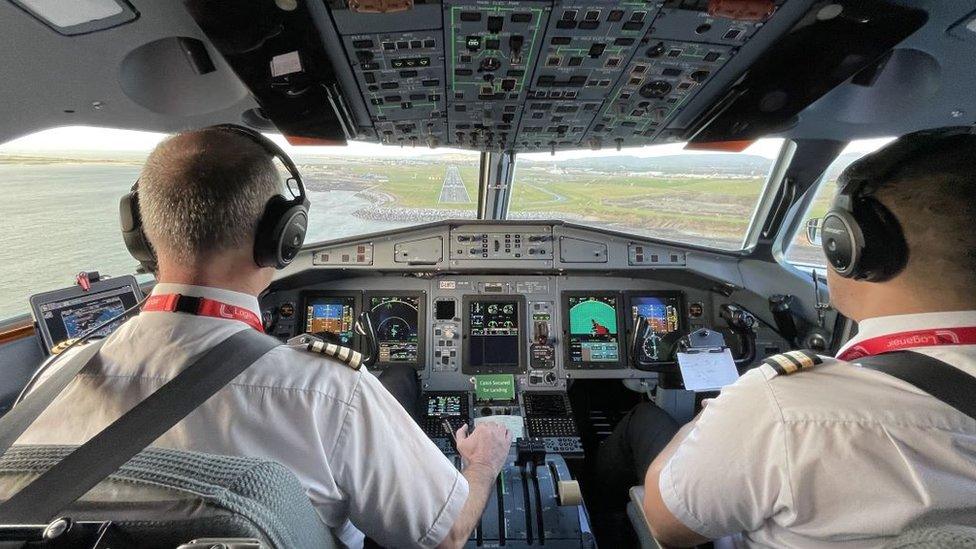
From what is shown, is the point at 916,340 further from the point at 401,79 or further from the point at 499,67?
the point at 401,79

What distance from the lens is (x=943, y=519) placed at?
29.8 inches

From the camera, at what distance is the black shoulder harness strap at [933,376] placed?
780mm

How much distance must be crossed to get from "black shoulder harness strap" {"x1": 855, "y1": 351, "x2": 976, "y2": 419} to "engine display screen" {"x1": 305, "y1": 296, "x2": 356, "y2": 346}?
289 centimetres

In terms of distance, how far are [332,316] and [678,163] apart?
242 centimetres

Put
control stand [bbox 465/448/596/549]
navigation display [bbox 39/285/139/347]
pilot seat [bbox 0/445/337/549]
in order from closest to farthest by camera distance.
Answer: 1. pilot seat [bbox 0/445/337/549]
2. control stand [bbox 465/448/596/549]
3. navigation display [bbox 39/285/139/347]

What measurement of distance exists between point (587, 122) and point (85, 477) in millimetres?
2167

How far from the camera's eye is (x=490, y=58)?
1609mm

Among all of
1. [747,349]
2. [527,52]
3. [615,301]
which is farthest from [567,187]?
[527,52]

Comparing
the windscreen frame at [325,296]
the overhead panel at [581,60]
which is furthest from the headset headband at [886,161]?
the windscreen frame at [325,296]

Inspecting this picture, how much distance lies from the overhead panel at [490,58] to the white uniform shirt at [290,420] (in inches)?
36.6

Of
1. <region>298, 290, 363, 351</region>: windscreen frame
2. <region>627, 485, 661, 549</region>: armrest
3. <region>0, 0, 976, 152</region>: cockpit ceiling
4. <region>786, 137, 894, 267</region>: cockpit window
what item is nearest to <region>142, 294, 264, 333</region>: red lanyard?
<region>0, 0, 976, 152</region>: cockpit ceiling

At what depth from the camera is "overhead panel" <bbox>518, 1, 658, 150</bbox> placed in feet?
4.31

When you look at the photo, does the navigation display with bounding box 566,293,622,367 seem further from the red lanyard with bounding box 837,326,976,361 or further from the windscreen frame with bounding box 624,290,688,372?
the red lanyard with bounding box 837,326,976,361

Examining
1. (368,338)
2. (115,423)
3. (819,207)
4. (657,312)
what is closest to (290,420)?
(115,423)
